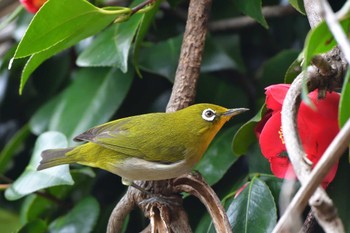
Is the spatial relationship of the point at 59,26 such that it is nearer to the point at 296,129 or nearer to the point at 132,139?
the point at 132,139

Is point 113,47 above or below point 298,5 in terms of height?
below

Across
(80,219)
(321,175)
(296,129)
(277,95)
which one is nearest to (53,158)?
(80,219)

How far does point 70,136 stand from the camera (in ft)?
5.77

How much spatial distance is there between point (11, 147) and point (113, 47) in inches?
19.3

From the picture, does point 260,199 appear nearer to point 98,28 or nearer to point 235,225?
point 235,225

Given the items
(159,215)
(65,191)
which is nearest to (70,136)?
(65,191)

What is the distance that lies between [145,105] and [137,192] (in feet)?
1.78

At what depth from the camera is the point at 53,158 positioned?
1.58 m

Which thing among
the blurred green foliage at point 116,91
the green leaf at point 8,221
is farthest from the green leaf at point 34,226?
the green leaf at point 8,221

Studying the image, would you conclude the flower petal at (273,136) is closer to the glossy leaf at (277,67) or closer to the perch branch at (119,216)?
the perch branch at (119,216)

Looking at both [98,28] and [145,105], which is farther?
[145,105]

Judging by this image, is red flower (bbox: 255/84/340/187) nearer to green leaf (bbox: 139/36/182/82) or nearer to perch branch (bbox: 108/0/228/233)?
perch branch (bbox: 108/0/228/233)

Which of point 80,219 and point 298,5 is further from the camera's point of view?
point 80,219

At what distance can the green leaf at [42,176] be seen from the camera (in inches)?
60.9
